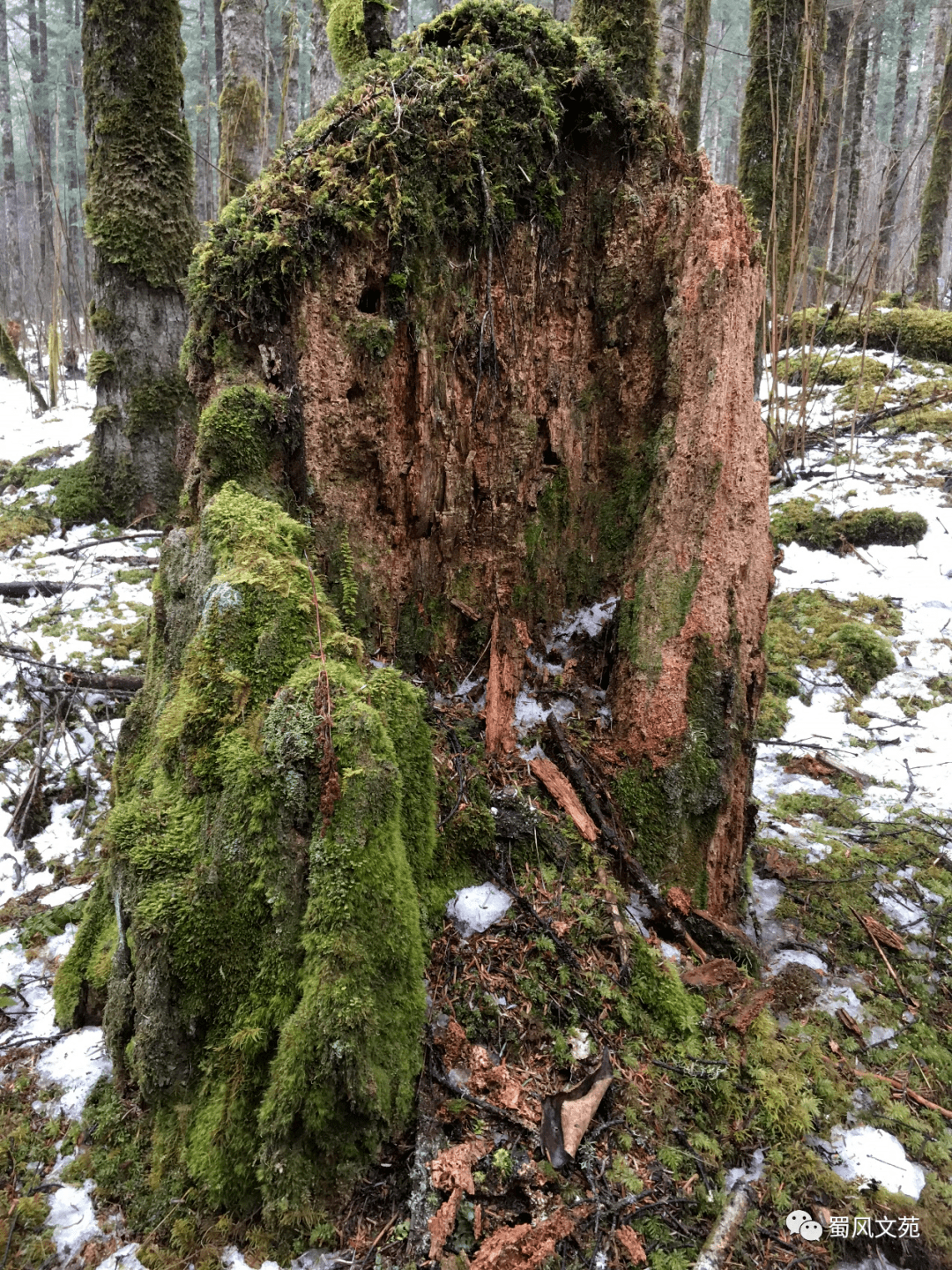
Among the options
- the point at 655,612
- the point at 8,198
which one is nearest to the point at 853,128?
the point at 655,612

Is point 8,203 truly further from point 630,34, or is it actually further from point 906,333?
point 906,333

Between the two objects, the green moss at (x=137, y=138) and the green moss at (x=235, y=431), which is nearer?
the green moss at (x=235, y=431)

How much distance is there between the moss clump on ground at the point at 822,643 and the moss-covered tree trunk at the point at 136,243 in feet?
17.5

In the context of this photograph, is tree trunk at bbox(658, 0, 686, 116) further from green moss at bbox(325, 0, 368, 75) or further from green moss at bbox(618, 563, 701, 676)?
green moss at bbox(618, 563, 701, 676)

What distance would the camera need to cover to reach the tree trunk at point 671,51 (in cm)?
1032

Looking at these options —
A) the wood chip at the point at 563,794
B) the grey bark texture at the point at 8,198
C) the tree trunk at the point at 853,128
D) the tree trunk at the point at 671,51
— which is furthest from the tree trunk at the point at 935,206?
the grey bark texture at the point at 8,198

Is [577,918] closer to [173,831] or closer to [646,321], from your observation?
[173,831]

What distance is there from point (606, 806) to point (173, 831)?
1.92m

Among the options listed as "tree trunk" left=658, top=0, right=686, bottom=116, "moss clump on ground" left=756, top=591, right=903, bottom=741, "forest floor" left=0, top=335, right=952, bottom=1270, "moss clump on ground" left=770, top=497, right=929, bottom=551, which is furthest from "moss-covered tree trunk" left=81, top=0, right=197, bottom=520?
"tree trunk" left=658, top=0, right=686, bottom=116

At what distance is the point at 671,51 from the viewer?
10.7 metres

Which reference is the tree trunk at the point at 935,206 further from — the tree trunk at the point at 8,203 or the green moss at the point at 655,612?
the tree trunk at the point at 8,203

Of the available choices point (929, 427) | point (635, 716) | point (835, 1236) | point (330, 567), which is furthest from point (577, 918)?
point (929, 427)

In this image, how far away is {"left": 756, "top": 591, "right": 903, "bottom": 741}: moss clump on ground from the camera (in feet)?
19.7

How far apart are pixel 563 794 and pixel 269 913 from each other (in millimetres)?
1491
